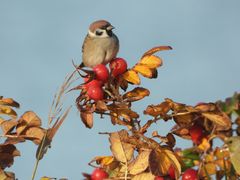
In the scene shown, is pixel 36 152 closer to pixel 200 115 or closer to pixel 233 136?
pixel 200 115

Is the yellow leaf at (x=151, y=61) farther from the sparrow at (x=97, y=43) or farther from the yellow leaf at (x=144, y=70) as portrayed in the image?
the sparrow at (x=97, y=43)

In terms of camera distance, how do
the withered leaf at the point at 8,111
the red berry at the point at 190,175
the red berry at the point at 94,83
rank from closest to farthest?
the red berry at the point at 190,175, the withered leaf at the point at 8,111, the red berry at the point at 94,83

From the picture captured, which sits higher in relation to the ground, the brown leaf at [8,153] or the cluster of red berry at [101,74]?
the cluster of red berry at [101,74]

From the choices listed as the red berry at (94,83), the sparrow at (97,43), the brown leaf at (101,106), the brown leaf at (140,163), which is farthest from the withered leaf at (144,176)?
the sparrow at (97,43)

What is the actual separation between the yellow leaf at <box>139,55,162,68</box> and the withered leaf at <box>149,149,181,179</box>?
2.18 ft

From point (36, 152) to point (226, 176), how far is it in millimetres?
920

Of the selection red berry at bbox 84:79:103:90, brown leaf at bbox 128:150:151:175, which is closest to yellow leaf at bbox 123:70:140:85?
red berry at bbox 84:79:103:90

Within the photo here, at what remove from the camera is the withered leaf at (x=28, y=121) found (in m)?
2.77

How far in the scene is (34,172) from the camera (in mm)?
2551

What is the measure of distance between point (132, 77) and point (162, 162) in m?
0.88

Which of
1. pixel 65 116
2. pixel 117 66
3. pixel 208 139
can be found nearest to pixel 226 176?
pixel 208 139

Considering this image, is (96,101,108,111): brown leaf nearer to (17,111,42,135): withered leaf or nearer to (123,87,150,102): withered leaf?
(123,87,150,102): withered leaf

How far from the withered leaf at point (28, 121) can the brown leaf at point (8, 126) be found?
0.09 ft

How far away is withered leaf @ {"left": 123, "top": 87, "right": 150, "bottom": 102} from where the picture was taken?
287cm
